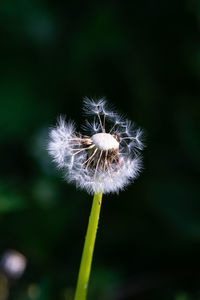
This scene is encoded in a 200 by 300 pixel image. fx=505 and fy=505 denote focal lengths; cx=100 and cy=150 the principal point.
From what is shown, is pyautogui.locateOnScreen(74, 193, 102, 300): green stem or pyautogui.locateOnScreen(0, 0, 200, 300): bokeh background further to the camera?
pyautogui.locateOnScreen(0, 0, 200, 300): bokeh background

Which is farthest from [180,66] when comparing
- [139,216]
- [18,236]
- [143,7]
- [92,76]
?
[18,236]

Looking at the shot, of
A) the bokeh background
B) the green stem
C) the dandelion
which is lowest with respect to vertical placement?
the green stem

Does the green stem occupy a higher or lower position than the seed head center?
lower

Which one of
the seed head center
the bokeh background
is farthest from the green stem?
the bokeh background

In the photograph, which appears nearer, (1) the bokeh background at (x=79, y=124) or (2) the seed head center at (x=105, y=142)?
(2) the seed head center at (x=105, y=142)

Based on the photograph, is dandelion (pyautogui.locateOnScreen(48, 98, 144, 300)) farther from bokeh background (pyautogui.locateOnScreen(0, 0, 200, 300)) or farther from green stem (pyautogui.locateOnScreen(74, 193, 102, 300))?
bokeh background (pyautogui.locateOnScreen(0, 0, 200, 300))

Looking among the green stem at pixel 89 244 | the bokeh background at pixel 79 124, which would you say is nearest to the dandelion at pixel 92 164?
the green stem at pixel 89 244

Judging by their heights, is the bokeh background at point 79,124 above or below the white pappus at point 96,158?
above

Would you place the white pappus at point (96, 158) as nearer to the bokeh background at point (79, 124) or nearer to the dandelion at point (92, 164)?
the dandelion at point (92, 164)
